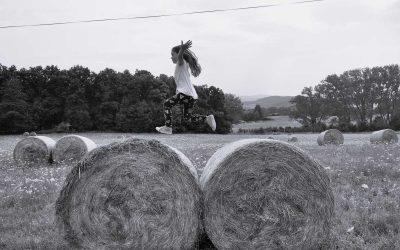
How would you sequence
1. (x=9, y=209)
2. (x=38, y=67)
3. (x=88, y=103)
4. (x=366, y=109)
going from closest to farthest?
(x=9, y=209), (x=88, y=103), (x=38, y=67), (x=366, y=109)

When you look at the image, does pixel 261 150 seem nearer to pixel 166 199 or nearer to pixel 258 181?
pixel 258 181

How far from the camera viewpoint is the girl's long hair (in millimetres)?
7811

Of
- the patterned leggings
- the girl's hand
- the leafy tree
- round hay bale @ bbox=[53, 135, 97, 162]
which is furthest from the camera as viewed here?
the leafy tree

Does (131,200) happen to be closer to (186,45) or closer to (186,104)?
(186,104)

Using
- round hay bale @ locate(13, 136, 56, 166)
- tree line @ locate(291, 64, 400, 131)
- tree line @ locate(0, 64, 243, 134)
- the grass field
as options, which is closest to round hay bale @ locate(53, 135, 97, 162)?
round hay bale @ locate(13, 136, 56, 166)

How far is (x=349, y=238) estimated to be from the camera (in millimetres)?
6223

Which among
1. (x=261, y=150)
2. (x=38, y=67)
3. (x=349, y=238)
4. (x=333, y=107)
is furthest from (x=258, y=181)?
(x=333, y=107)

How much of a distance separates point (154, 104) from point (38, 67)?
15307mm

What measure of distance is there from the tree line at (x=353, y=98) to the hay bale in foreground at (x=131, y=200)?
40.4 m

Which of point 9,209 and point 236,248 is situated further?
point 9,209

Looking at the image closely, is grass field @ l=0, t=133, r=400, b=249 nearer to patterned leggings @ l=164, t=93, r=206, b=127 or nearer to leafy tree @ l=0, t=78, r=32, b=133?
patterned leggings @ l=164, t=93, r=206, b=127

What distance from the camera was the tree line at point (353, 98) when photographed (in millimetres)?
47438

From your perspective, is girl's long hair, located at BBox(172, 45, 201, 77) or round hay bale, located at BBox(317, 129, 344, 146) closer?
girl's long hair, located at BBox(172, 45, 201, 77)

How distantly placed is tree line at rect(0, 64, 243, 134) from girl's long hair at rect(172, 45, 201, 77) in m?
25.0
